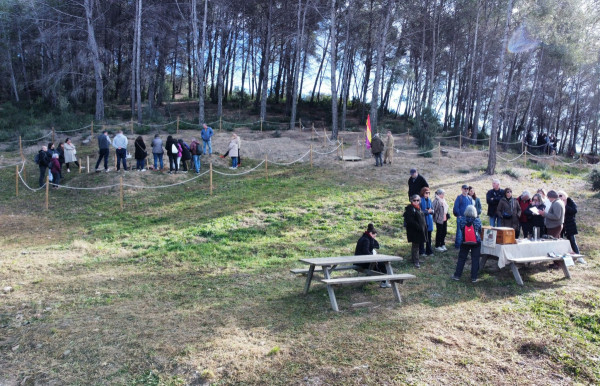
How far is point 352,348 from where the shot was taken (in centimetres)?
554

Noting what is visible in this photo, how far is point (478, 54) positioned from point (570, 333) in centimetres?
3508

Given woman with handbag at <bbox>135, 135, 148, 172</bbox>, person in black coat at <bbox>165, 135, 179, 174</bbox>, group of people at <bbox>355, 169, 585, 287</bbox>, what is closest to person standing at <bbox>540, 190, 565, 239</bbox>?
group of people at <bbox>355, 169, 585, 287</bbox>

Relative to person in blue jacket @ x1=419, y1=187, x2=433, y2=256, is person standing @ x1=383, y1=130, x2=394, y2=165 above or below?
above

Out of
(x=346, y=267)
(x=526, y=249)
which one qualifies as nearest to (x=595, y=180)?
(x=526, y=249)

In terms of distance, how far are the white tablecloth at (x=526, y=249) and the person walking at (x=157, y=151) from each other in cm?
1304

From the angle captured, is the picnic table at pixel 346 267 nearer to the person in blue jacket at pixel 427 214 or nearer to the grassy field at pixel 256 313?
the grassy field at pixel 256 313

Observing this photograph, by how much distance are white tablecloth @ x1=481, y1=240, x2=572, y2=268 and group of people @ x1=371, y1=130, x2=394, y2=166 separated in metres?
10.6

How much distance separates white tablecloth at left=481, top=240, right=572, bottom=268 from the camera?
831 cm

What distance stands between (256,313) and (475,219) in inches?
171

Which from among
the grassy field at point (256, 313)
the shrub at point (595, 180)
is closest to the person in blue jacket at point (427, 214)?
the grassy field at point (256, 313)

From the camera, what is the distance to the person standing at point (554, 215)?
9.43 m

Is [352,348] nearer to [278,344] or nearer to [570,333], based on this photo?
[278,344]

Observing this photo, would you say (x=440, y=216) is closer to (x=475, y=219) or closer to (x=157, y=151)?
(x=475, y=219)

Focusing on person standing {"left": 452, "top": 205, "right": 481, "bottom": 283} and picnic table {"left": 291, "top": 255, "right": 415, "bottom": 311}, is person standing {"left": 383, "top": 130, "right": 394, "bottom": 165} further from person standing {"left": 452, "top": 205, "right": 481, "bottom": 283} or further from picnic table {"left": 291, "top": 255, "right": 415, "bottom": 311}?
picnic table {"left": 291, "top": 255, "right": 415, "bottom": 311}
